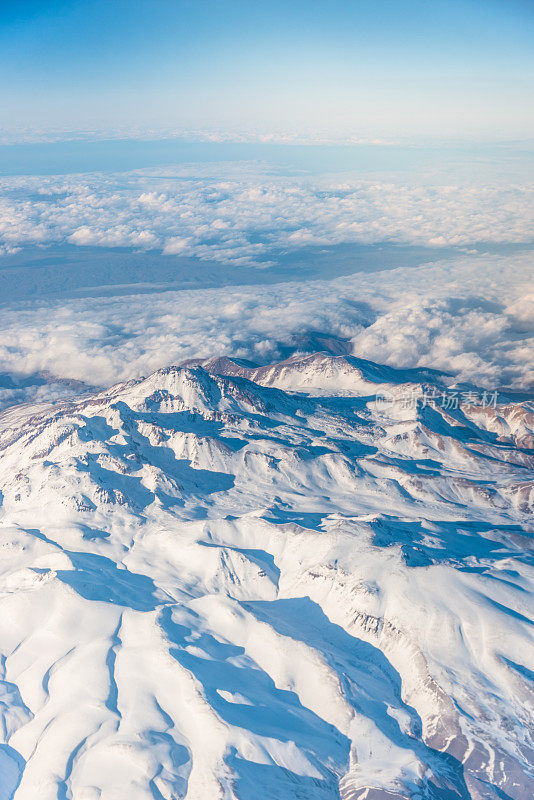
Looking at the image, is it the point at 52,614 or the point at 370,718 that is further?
the point at 52,614

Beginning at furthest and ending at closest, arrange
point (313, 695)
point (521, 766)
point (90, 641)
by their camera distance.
Answer: point (90, 641) < point (313, 695) < point (521, 766)

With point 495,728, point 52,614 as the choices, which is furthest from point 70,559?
point 495,728

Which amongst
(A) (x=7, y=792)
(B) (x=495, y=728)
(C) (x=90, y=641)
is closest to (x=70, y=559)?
(C) (x=90, y=641)

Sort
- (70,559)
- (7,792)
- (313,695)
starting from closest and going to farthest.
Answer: (7,792), (313,695), (70,559)

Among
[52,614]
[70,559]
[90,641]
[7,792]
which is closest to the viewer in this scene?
[7,792]

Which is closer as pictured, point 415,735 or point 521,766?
point 521,766

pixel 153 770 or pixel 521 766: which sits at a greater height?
pixel 153 770

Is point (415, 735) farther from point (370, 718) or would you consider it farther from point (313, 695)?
point (313, 695)

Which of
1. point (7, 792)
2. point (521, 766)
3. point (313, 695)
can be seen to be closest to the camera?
point (7, 792)

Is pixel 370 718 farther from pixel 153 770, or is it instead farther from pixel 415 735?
pixel 153 770
